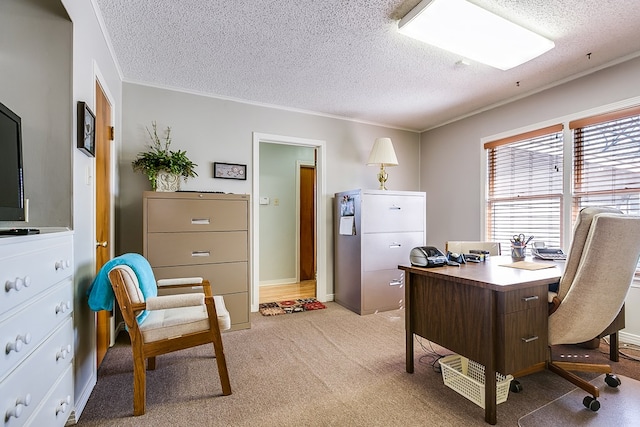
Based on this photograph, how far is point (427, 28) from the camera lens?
77.6 inches

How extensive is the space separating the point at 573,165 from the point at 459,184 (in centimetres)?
123

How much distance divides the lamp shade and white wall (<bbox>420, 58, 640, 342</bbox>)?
92 centimetres

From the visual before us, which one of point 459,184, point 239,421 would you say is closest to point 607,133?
point 459,184

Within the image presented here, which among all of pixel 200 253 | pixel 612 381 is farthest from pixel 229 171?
pixel 612 381

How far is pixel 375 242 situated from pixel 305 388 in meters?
1.83

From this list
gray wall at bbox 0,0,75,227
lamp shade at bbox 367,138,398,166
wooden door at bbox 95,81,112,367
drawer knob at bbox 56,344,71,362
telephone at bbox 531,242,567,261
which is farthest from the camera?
lamp shade at bbox 367,138,398,166

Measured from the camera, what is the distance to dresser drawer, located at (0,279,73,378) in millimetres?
904

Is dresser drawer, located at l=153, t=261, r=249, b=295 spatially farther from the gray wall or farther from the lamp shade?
the lamp shade

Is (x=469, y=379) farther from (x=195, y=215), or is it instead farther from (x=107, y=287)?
(x=195, y=215)

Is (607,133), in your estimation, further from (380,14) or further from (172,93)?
(172,93)

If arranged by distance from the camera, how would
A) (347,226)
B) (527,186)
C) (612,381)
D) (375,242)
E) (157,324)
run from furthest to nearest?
1. (347,226)
2. (375,242)
3. (527,186)
4. (612,381)
5. (157,324)

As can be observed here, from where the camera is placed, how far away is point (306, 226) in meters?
4.98

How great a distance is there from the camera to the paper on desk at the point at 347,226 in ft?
11.1

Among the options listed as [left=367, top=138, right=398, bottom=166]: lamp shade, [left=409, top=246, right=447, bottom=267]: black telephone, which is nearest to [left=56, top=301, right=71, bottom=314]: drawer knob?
[left=409, top=246, right=447, bottom=267]: black telephone
